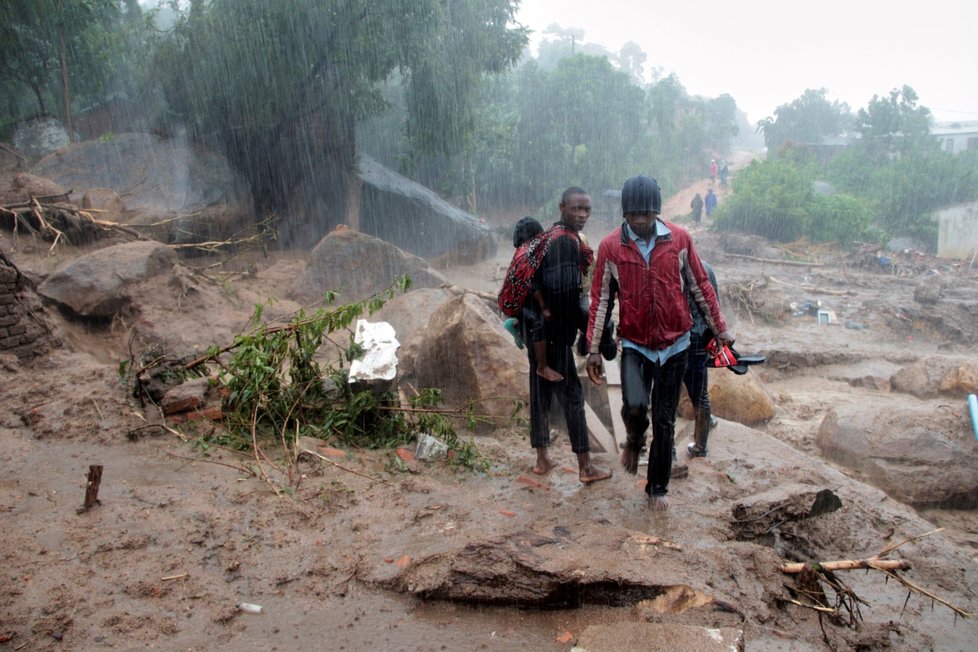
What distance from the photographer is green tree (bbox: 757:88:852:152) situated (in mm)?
35531

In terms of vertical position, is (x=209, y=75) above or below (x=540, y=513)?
above

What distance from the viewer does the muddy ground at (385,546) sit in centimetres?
245

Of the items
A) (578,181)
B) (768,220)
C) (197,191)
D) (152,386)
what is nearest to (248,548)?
(152,386)

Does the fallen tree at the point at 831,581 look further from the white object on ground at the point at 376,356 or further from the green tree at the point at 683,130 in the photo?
the green tree at the point at 683,130

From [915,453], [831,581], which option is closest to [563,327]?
[831,581]

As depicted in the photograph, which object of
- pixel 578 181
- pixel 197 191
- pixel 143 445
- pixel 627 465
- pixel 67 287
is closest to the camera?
pixel 627 465

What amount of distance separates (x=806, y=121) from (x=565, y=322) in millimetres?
37959

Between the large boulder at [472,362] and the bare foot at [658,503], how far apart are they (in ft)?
5.29

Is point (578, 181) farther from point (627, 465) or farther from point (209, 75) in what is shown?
point (627, 465)

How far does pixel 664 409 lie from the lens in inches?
135

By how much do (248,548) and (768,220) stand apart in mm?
22280

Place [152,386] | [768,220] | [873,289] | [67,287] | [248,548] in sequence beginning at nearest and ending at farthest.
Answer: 1. [248,548]
2. [152,386]
3. [67,287]
4. [873,289]
5. [768,220]

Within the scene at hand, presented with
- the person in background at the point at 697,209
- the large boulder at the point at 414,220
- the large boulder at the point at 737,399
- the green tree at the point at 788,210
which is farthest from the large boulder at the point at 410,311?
Result: the person in background at the point at 697,209

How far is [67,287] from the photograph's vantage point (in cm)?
673
